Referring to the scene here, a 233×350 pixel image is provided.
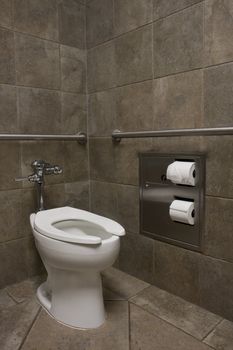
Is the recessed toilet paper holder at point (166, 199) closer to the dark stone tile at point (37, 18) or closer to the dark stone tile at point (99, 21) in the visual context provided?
the dark stone tile at point (99, 21)

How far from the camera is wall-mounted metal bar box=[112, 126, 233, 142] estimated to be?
1.16m

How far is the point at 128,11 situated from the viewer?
5.02 ft

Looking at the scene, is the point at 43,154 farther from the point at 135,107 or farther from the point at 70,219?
the point at 135,107

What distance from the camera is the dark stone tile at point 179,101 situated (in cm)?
128

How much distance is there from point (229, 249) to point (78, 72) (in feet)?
4.40

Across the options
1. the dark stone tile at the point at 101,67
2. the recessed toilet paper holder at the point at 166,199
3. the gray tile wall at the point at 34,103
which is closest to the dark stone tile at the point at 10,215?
the gray tile wall at the point at 34,103

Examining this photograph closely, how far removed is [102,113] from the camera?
1.76 m

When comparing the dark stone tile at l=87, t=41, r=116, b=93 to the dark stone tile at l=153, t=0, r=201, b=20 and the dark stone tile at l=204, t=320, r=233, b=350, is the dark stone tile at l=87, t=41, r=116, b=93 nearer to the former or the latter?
the dark stone tile at l=153, t=0, r=201, b=20

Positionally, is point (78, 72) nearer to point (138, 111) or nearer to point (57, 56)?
point (57, 56)

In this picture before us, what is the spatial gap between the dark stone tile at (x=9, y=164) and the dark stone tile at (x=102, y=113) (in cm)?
51

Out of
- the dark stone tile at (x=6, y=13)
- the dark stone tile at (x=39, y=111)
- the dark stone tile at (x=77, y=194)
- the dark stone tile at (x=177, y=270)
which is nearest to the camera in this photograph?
the dark stone tile at (x=177, y=270)

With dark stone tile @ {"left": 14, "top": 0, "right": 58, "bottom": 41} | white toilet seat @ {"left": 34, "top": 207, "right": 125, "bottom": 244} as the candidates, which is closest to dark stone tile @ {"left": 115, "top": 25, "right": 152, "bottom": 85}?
dark stone tile @ {"left": 14, "top": 0, "right": 58, "bottom": 41}

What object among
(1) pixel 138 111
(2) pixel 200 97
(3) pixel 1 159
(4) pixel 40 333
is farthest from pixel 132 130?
(4) pixel 40 333

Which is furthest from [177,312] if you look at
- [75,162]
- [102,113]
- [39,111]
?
[39,111]
